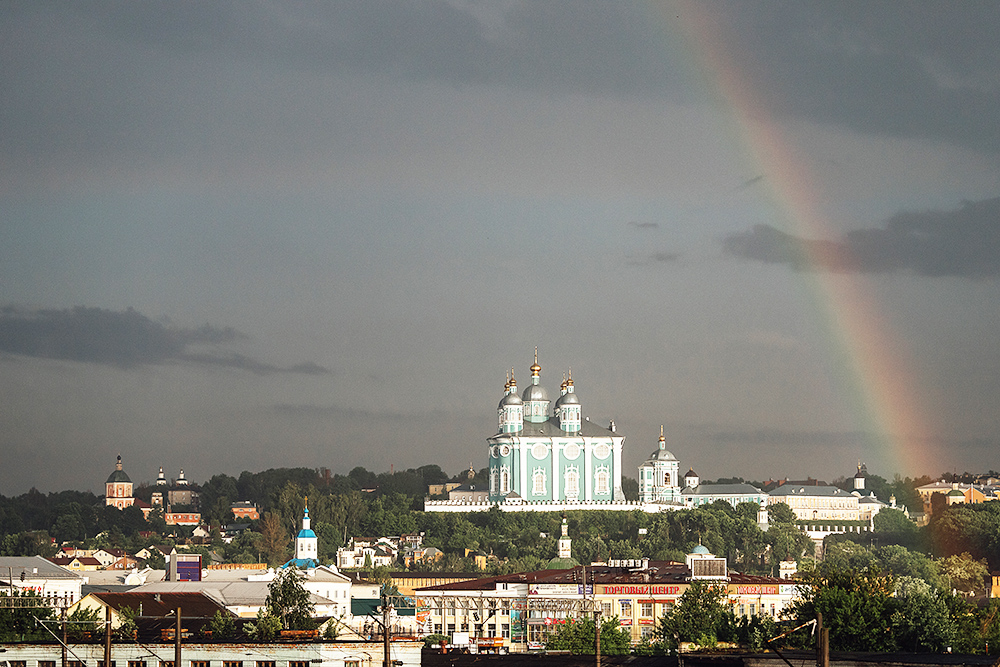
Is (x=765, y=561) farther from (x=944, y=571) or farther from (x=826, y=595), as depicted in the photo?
(x=826, y=595)

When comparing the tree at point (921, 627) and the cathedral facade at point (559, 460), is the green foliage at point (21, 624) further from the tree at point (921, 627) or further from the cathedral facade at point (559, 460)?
the cathedral facade at point (559, 460)

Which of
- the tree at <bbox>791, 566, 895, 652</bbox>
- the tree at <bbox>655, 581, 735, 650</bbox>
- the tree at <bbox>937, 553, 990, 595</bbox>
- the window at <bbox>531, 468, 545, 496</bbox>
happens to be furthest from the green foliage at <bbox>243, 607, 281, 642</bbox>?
the window at <bbox>531, 468, 545, 496</bbox>

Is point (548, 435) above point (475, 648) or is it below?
above

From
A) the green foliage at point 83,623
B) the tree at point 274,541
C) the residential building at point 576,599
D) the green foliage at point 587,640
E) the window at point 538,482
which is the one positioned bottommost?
the green foliage at point 587,640

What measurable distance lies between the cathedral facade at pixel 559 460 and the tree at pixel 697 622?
86.4 metres

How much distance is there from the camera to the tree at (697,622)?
76188 millimetres

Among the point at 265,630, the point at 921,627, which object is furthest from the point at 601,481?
the point at 265,630

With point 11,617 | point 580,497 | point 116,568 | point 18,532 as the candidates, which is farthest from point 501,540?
point 11,617

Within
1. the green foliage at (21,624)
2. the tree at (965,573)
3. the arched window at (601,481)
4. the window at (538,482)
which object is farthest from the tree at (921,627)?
the arched window at (601,481)

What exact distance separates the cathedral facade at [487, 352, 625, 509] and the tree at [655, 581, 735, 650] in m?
86.4

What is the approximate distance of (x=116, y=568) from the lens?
5655 inches

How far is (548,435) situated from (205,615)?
346 feet

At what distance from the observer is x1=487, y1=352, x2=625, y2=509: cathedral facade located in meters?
178

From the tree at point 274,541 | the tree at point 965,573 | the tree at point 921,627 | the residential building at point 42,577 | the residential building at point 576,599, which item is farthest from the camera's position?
the tree at point 274,541
